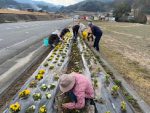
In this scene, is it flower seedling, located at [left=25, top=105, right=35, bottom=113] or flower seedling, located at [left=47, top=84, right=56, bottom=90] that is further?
flower seedling, located at [left=47, top=84, right=56, bottom=90]

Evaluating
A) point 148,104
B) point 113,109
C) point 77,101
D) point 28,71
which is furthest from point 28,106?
point 28,71

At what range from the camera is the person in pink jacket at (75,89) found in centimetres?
586

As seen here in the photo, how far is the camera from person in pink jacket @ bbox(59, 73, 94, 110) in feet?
19.2

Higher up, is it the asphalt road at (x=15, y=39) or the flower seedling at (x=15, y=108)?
the flower seedling at (x=15, y=108)

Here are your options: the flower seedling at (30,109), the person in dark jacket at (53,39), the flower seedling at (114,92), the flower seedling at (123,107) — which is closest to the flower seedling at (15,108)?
the flower seedling at (30,109)

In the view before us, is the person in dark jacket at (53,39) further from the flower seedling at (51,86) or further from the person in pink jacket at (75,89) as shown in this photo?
the person in pink jacket at (75,89)

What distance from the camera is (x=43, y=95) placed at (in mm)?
7316

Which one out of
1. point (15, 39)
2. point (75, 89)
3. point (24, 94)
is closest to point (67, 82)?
point (75, 89)

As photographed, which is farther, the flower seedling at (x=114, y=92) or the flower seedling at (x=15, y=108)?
the flower seedling at (x=114, y=92)

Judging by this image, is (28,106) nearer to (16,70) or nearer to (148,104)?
(148,104)

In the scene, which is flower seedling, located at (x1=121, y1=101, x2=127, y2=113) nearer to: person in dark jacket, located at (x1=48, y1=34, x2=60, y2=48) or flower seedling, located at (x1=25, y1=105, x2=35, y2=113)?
flower seedling, located at (x1=25, y1=105, x2=35, y2=113)

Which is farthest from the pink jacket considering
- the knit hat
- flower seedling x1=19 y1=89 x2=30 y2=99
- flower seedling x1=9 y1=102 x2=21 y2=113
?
flower seedling x1=19 y1=89 x2=30 y2=99

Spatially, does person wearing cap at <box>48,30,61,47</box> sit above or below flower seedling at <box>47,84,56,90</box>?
below

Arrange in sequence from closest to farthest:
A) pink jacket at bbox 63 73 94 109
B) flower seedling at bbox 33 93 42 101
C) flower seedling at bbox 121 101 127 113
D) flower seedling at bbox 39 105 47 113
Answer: pink jacket at bbox 63 73 94 109, flower seedling at bbox 39 105 47 113, flower seedling at bbox 121 101 127 113, flower seedling at bbox 33 93 42 101
